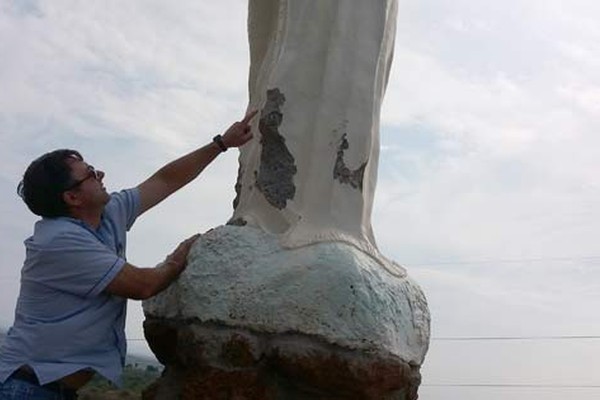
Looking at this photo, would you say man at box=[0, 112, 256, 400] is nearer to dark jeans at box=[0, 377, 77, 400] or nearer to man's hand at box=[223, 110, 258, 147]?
dark jeans at box=[0, 377, 77, 400]

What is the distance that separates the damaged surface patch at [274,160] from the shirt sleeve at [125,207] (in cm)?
46

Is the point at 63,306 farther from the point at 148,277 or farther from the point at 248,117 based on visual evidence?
the point at 248,117

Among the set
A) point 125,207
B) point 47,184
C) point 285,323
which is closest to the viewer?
point 47,184

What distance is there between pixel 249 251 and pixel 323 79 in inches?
28.7

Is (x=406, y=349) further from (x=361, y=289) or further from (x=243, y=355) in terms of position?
(x=243, y=355)

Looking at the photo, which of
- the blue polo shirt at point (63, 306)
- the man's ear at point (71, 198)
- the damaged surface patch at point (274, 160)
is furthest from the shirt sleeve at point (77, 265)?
the damaged surface patch at point (274, 160)

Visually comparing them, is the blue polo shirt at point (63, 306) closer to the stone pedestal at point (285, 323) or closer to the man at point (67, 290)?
the man at point (67, 290)

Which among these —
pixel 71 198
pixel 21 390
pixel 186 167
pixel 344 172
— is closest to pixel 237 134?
pixel 186 167

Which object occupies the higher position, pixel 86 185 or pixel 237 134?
pixel 237 134

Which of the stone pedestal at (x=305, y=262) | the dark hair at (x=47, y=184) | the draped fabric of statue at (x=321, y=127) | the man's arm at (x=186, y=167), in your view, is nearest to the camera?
the dark hair at (x=47, y=184)

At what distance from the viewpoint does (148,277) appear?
10.0 ft

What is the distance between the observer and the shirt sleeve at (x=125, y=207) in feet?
10.7

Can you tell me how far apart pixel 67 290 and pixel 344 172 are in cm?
110

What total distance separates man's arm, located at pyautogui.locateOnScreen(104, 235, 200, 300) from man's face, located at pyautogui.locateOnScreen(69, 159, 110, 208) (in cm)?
26
